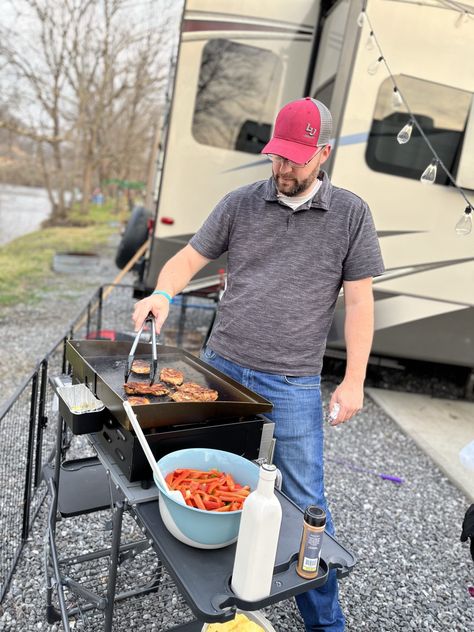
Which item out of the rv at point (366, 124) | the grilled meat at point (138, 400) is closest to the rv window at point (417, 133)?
the rv at point (366, 124)

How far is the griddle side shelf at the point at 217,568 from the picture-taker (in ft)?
3.73

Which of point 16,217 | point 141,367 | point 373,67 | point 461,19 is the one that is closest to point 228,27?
point 373,67

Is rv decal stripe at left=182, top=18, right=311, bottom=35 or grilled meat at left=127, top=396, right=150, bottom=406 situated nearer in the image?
grilled meat at left=127, top=396, right=150, bottom=406

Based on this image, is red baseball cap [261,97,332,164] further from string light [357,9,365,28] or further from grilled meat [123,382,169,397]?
string light [357,9,365,28]

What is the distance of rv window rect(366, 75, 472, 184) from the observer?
4.05 m

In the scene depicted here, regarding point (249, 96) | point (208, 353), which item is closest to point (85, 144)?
point (249, 96)

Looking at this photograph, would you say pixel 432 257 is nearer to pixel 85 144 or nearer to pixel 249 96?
pixel 249 96

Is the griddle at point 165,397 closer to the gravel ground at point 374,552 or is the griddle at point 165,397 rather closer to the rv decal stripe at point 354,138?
the gravel ground at point 374,552

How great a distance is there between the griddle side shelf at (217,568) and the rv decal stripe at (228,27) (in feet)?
14.6

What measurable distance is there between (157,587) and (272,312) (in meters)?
1.32

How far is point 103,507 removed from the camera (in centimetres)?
208

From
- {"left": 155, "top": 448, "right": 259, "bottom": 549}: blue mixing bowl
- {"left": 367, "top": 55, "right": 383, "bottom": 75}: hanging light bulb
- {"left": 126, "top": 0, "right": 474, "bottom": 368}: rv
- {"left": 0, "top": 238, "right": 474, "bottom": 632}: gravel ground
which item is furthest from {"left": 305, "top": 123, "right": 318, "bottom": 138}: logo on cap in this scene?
{"left": 367, "top": 55, "right": 383, "bottom": 75}: hanging light bulb

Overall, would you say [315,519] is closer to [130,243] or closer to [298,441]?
[298,441]

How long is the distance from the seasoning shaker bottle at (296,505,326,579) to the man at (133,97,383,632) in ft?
2.03
